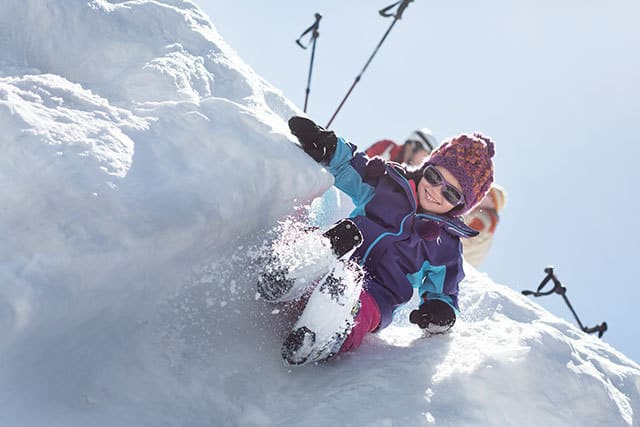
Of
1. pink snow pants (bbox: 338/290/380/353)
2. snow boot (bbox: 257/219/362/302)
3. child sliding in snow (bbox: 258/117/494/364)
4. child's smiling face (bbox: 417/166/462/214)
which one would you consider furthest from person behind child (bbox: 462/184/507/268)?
→ snow boot (bbox: 257/219/362/302)

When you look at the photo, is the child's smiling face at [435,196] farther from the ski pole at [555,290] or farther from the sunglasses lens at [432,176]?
the ski pole at [555,290]

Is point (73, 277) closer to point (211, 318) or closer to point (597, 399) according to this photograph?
point (211, 318)

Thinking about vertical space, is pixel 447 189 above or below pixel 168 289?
above

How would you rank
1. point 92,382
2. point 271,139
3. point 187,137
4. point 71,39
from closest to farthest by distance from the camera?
point 92,382, point 187,137, point 271,139, point 71,39

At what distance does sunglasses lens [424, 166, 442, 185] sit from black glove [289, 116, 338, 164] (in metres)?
0.46

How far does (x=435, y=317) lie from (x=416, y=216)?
0.44 metres

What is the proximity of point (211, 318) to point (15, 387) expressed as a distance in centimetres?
63

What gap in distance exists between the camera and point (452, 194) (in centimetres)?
223

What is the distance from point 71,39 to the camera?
2162mm

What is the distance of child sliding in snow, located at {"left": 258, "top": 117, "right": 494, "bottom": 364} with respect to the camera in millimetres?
2172

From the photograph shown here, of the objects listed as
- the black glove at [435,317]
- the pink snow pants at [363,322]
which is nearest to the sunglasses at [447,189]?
the black glove at [435,317]

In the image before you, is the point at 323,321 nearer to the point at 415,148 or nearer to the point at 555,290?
the point at 555,290

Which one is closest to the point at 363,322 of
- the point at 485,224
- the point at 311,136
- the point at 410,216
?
the point at 410,216

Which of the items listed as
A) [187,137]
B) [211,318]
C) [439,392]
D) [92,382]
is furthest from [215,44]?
[439,392]
